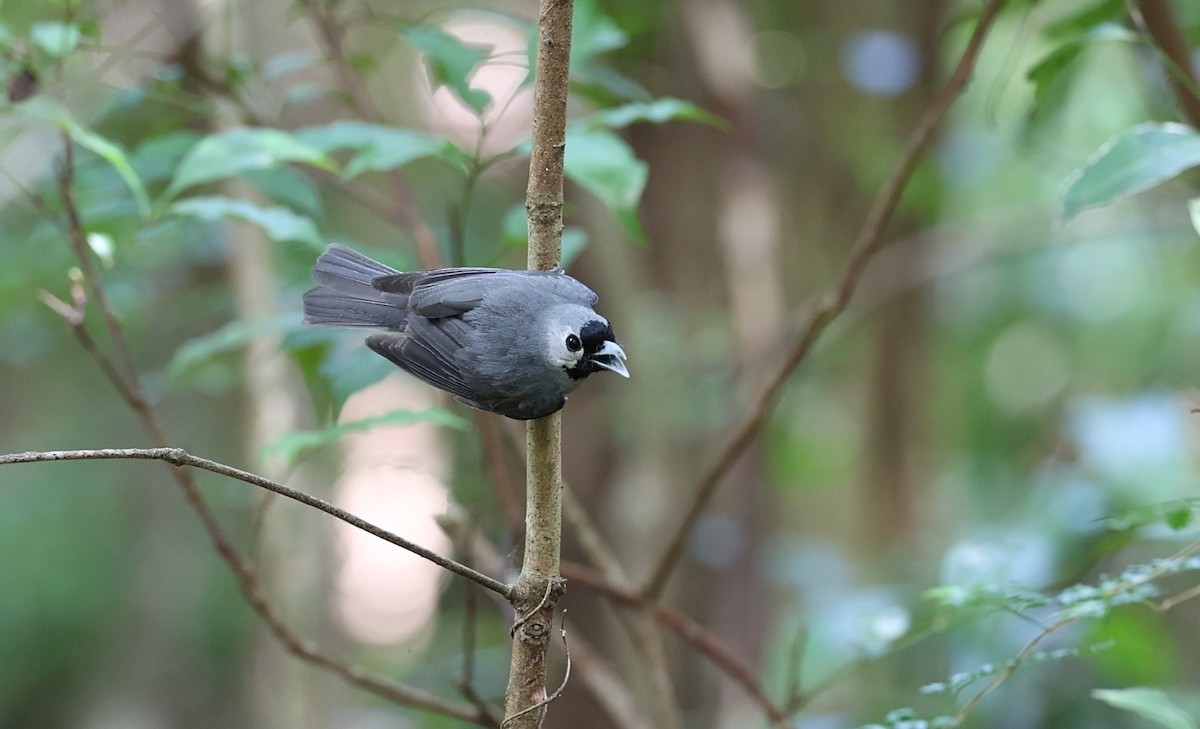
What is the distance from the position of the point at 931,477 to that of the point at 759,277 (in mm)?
1613

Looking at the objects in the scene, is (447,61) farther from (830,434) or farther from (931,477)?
(830,434)

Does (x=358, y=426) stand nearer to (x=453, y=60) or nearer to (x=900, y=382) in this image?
(x=453, y=60)

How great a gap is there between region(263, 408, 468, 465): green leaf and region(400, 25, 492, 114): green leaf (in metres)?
0.70

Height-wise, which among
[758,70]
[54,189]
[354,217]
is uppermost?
[354,217]

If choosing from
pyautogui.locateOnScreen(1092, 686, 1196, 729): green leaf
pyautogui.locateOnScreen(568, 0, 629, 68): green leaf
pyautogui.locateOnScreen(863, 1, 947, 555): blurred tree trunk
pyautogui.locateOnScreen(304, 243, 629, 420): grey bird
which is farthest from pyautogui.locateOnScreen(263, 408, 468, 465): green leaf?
pyautogui.locateOnScreen(863, 1, 947, 555): blurred tree trunk

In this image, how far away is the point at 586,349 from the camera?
220cm

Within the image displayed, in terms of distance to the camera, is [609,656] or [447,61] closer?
[447,61]

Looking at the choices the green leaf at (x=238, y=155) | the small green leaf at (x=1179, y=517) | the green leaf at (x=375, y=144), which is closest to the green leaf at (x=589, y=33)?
the green leaf at (x=375, y=144)

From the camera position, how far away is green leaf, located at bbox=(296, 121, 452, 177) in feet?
7.07

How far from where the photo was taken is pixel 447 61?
2396 millimetres

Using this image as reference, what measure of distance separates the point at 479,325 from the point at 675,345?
2.20m

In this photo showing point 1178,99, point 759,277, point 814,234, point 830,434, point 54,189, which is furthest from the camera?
point 830,434

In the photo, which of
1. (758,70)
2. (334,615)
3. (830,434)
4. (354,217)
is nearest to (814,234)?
(758,70)

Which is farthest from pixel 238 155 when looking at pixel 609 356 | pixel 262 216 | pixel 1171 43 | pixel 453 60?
pixel 1171 43
